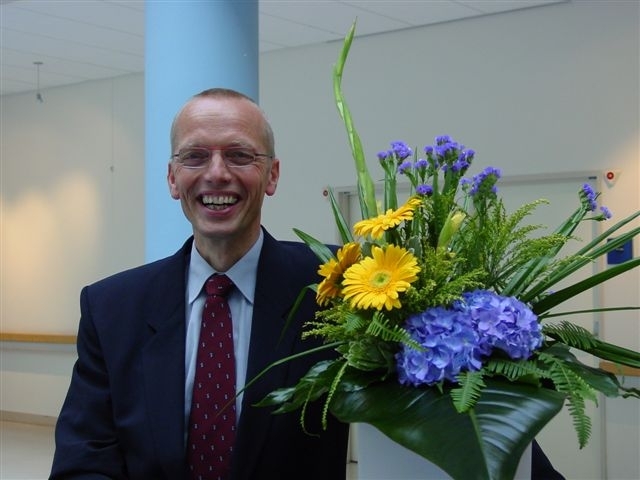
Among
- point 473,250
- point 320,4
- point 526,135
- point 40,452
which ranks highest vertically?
point 320,4

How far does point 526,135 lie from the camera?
6.95m

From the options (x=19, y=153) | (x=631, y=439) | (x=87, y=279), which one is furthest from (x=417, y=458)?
(x=19, y=153)

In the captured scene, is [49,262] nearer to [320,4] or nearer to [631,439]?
[320,4]

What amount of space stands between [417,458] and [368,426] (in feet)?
0.26

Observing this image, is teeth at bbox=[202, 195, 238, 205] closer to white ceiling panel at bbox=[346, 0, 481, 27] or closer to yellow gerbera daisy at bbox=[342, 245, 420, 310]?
yellow gerbera daisy at bbox=[342, 245, 420, 310]

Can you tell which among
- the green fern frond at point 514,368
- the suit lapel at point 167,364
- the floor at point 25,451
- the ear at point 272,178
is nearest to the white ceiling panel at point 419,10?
the floor at point 25,451

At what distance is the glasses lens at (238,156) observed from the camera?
1.71 m

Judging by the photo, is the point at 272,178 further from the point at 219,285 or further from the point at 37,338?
the point at 37,338

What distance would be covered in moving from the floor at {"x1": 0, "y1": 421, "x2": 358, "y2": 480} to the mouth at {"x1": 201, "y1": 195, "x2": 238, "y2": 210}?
219 inches

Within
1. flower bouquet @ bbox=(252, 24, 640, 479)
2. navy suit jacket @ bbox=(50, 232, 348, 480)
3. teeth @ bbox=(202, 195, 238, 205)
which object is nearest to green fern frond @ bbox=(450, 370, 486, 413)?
flower bouquet @ bbox=(252, 24, 640, 479)

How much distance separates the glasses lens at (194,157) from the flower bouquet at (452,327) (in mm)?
325

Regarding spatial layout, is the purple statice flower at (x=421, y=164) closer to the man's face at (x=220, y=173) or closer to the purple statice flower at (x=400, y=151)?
the purple statice flower at (x=400, y=151)

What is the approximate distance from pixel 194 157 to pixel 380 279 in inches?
22.1

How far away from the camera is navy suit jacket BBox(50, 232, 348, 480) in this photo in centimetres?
169
